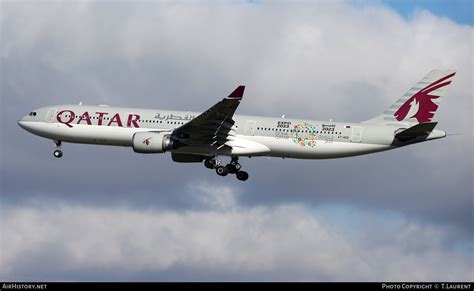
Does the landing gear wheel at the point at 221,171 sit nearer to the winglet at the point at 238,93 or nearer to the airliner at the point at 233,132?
the airliner at the point at 233,132

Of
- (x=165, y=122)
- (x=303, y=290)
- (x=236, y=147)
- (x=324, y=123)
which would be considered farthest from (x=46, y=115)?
(x=303, y=290)

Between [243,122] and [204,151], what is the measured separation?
3861 mm

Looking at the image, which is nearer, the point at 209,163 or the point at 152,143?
the point at 152,143

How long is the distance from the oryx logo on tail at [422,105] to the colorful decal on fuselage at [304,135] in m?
7.70

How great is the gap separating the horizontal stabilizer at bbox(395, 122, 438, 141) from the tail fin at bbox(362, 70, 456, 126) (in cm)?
368

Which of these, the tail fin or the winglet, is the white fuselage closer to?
the tail fin

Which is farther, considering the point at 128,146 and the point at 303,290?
the point at 128,146

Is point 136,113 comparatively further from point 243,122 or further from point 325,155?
point 325,155

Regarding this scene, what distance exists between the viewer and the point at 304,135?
7312 cm

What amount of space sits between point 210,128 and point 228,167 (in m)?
4.96

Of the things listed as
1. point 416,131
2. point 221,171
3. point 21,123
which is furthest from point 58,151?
point 416,131

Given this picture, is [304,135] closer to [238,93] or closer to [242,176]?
[242,176]

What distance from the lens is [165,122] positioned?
2950 inches

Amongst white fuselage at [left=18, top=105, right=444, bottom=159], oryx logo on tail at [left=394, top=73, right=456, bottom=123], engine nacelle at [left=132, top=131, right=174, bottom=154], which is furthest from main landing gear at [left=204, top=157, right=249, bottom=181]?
oryx logo on tail at [left=394, top=73, right=456, bottom=123]
